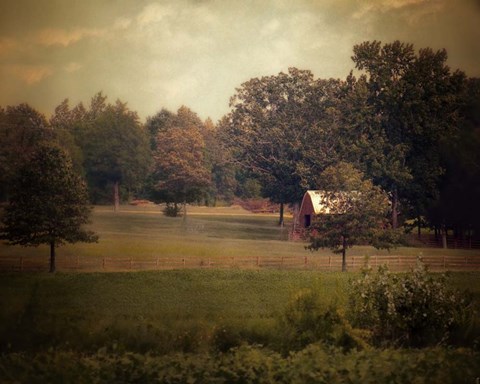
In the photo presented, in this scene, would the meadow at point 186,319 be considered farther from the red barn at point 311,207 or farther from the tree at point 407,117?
the tree at point 407,117

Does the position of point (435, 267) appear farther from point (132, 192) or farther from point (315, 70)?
point (132, 192)

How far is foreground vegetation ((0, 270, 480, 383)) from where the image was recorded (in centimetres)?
673

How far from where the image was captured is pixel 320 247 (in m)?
10.4

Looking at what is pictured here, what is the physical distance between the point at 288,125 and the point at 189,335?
359 centimetres

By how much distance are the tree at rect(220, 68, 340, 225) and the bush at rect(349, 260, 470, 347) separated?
85.9 inches

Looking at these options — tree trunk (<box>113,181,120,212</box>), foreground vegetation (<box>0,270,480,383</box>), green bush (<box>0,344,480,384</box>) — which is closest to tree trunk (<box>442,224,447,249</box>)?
foreground vegetation (<box>0,270,480,383</box>)

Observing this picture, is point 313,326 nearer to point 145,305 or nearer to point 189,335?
point 189,335

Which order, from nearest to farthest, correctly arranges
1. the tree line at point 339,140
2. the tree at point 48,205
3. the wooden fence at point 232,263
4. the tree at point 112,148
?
the tree at point 48,205, the wooden fence at point 232,263, the tree at point 112,148, the tree line at point 339,140

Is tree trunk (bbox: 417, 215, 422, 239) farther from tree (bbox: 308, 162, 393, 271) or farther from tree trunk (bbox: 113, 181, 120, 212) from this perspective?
tree trunk (bbox: 113, 181, 120, 212)

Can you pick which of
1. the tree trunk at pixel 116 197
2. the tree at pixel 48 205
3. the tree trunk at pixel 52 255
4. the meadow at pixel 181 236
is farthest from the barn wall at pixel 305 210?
the tree trunk at pixel 52 255

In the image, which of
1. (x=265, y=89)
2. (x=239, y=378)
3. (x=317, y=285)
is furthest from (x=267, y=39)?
(x=239, y=378)

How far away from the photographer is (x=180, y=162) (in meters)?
9.66

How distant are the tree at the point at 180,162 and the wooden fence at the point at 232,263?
0.86m

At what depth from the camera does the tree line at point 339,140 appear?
9.65 metres
